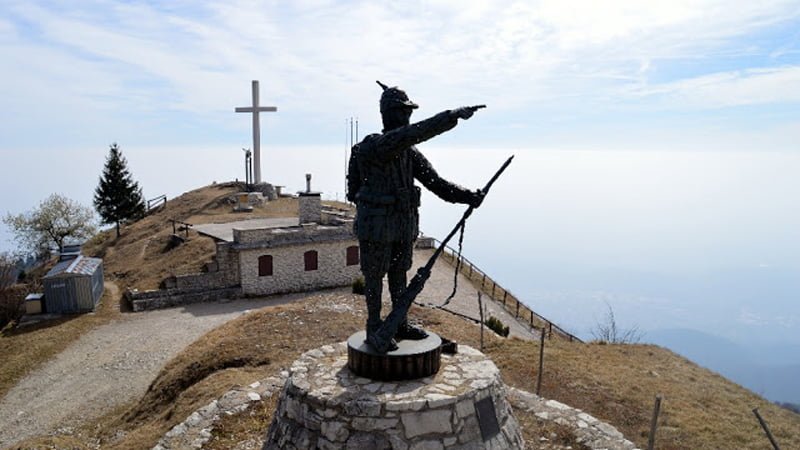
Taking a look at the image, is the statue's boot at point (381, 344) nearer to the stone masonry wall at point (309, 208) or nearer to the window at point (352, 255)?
the window at point (352, 255)

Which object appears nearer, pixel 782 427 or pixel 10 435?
pixel 782 427

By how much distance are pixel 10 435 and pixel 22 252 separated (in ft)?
118

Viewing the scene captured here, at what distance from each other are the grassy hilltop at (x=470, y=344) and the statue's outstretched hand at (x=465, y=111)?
638cm

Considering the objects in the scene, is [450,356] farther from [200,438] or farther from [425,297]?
[425,297]

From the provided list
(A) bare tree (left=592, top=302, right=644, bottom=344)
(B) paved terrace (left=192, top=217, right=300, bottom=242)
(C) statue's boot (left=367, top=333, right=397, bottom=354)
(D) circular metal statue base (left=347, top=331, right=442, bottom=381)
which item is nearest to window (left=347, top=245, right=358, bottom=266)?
(B) paved terrace (left=192, top=217, right=300, bottom=242)

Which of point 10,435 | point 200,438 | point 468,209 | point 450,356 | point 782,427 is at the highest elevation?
point 468,209

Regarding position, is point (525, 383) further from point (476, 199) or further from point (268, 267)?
point (268, 267)

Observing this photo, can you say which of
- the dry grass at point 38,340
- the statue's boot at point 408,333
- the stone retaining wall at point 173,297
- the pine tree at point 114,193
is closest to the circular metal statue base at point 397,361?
the statue's boot at point 408,333

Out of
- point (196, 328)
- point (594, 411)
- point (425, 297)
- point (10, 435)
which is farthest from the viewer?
point (425, 297)

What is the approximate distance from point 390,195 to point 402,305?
1610 millimetres

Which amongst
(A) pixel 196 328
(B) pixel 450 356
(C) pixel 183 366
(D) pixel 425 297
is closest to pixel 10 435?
(C) pixel 183 366

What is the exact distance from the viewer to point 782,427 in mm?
11922

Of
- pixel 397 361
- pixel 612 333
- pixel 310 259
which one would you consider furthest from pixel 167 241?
pixel 397 361

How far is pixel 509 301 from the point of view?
2827cm
